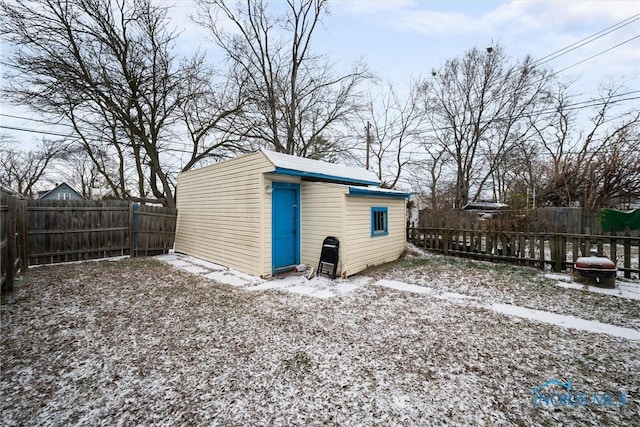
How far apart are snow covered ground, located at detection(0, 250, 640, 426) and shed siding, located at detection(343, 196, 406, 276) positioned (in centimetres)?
122

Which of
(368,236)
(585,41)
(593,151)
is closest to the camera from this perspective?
(368,236)

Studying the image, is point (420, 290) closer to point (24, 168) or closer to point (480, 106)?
point (480, 106)

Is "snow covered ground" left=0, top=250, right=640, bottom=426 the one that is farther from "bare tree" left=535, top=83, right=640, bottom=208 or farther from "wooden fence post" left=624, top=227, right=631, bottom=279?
"bare tree" left=535, top=83, right=640, bottom=208

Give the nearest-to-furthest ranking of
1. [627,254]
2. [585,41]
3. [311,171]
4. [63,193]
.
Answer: [627,254]
[311,171]
[585,41]
[63,193]

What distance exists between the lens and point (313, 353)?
2.90m

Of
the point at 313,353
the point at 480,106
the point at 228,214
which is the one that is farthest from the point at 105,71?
the point at 480,106

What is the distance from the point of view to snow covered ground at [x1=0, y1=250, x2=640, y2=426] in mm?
2057

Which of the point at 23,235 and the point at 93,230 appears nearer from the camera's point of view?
the point at 23,235

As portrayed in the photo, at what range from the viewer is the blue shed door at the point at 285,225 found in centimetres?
619

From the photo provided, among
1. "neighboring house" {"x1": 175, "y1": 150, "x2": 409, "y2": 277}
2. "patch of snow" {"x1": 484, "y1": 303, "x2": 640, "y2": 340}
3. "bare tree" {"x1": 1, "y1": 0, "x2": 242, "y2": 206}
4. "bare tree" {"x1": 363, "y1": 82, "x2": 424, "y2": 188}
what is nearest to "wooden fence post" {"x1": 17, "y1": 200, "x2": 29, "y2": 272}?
Answer: "neighboring house" {"x1": 175, "y1": 150, "x2": 409, "y2": 277}

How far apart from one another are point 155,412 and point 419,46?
1260 centimetres

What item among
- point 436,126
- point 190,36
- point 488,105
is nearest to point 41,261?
point 190,36

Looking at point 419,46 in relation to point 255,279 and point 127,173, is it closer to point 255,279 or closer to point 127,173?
point 255,279

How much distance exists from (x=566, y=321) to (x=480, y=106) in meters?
16.1
